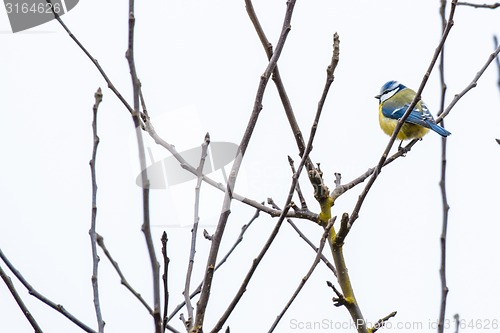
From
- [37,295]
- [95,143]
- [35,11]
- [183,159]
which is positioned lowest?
[37,295]

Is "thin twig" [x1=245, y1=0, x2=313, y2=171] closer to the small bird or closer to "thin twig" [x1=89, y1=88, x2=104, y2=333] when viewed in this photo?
"thin twig" [x1=89, y1=88, x2=104, y2=333]

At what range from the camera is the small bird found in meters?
5.50

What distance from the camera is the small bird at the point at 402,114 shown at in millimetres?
5504

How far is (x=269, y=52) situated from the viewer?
241 cm

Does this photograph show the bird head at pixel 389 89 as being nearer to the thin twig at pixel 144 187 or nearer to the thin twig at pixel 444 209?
the thin twig at pixel 444 209

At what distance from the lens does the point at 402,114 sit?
6.15 meters

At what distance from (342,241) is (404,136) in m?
3.57

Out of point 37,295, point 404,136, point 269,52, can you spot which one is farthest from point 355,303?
point 404,136

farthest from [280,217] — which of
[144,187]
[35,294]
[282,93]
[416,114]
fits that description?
[416,114]

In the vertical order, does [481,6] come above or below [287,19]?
above

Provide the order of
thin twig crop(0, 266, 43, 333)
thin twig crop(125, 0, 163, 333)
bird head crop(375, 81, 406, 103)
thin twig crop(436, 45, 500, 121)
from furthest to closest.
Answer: bird head crop(375, 81, 406, 103)
thin twig crop(436, 45, 500, 121)
thin twig crop(0, 266, 43, 333)
thin twig crop(125, 0, 163, 333)

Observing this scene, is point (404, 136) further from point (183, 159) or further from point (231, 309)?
point (231, 309)

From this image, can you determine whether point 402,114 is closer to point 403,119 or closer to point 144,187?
point 403,119

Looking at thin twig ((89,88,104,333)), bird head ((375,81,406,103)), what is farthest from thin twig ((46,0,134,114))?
bird head ((375,81,406,103))
